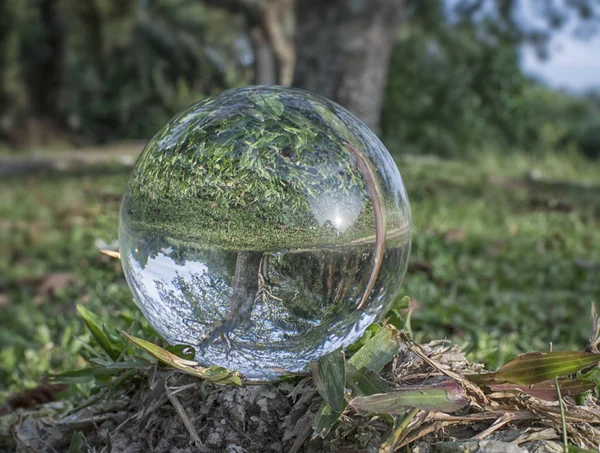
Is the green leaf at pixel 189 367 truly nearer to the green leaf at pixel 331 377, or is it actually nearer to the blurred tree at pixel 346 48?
the green leaf at pixel 331 377

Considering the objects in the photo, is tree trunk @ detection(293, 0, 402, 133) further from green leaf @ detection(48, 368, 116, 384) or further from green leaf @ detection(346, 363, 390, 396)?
green leaf @ detection(346, 363, 390, 396)

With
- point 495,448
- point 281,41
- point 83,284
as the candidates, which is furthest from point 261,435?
point 281,41

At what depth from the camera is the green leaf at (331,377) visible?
149 centimetres

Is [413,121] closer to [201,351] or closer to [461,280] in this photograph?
[461,280]

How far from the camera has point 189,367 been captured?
165 centimetres

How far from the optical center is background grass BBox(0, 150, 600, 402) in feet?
10.6

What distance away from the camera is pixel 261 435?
1649mm

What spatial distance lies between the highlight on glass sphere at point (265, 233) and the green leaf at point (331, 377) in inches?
3.2

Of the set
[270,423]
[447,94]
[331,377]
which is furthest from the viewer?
[447,94]

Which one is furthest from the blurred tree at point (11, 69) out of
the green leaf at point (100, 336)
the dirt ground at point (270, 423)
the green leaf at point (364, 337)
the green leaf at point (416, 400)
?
the green leaf at point (416, 400)

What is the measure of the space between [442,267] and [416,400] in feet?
9.90

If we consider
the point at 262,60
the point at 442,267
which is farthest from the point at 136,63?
the point at 442,267

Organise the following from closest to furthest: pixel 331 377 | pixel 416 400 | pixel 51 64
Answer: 1. pixel 416 400
2. pixel 331 377
3. pixel 51 64

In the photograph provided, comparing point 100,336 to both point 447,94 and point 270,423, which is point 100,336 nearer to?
point 270,423
